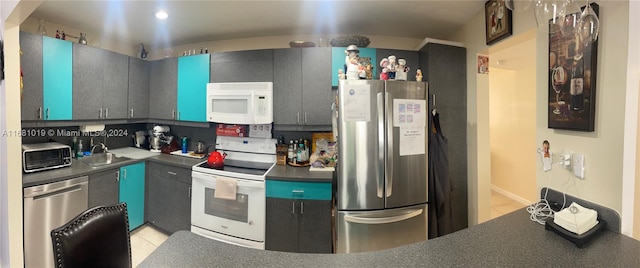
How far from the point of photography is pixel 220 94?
7.91ft

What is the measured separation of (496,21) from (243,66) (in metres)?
2.22

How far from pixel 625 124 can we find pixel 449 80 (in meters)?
1.31

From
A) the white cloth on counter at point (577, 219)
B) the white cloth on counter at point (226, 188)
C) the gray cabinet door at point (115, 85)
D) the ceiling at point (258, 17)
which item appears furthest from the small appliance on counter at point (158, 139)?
the white cloth on counter at point (577, 219)

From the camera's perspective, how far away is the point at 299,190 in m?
1.96

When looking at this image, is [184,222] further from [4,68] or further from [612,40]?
[612,40]

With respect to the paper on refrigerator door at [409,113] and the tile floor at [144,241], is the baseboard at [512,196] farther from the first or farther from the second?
the tile floor at [144,241]

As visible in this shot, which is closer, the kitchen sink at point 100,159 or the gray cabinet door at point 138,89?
the kitchen sink at point 100,159

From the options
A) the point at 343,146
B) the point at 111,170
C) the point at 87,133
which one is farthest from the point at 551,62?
the point at 87,133

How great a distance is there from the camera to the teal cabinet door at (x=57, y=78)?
81.2 inches

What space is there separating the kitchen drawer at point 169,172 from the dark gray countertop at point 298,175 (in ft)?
2.88

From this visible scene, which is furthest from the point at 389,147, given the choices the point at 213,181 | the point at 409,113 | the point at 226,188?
the point at 213,181

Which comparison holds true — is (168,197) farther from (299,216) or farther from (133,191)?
(299,216)

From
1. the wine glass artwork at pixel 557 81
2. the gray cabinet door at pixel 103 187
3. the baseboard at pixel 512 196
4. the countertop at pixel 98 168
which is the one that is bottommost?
the baseboard at pixel 512 196

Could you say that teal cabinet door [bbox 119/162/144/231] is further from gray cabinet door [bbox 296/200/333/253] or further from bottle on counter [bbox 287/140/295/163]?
gray cabinet door [bbox 296/200/333/253]
